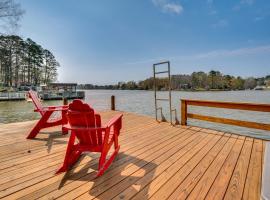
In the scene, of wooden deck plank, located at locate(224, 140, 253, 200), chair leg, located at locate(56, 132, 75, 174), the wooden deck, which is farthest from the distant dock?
wooden deck plank, located at locate(224, 140, 253, 200)

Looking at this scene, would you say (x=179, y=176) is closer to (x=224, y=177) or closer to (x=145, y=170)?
(x=145, y=170)

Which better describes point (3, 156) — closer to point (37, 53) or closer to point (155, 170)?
point (155, 170)

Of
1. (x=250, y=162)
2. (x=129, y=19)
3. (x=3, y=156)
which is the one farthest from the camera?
(x=129, y=19)

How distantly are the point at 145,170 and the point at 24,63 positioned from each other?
43.0m

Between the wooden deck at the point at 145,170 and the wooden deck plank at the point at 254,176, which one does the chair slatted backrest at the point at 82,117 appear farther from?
the wooden deck plank at the point at 254,176

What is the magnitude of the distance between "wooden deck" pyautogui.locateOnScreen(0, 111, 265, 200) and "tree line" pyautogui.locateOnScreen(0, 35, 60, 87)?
31.6 m

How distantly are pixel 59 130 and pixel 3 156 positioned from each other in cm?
165

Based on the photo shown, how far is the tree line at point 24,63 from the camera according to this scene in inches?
1244

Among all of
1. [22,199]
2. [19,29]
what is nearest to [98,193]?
[22,199]

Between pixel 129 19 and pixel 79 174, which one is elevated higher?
pixel 129 19

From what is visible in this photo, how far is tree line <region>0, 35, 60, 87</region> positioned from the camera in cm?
3159

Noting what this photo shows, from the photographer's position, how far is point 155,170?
7.48 feet

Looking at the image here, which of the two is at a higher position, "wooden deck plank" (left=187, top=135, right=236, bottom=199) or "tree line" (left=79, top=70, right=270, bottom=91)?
"tree line" (left=79, top=70, right=270, bottom=91)

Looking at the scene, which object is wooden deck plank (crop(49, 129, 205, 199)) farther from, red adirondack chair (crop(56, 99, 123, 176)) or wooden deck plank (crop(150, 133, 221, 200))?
wooden deck plank (crop(150, 133, 221, 200))
